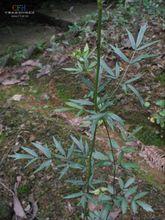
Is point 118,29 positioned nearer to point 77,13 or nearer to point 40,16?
point 77,13

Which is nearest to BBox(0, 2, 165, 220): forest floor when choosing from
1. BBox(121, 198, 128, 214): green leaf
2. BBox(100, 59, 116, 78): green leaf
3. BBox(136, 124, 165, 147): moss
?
BBox(136, 124, 165, 147): moss

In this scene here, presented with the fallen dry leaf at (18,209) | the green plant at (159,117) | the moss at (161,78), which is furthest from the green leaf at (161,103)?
the fallen dry leaf at (18,209)

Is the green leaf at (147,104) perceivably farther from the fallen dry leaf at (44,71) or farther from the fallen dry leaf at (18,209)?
the fallen dry leaf at (18,209)

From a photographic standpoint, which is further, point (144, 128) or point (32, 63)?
point (32, 63)

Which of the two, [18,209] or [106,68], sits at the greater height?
[106,68]

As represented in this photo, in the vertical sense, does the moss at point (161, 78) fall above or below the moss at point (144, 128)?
above

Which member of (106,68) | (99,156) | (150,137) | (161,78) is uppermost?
(106,68)

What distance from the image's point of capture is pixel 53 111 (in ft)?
12.5

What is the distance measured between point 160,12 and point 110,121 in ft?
13.1

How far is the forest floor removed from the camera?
9.45ft

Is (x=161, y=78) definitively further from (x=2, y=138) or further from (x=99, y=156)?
(x=99, y=156)

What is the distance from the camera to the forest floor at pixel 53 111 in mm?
2881

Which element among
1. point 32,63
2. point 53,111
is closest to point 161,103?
point 53,111

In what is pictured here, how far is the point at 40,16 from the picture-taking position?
6.84 meters
